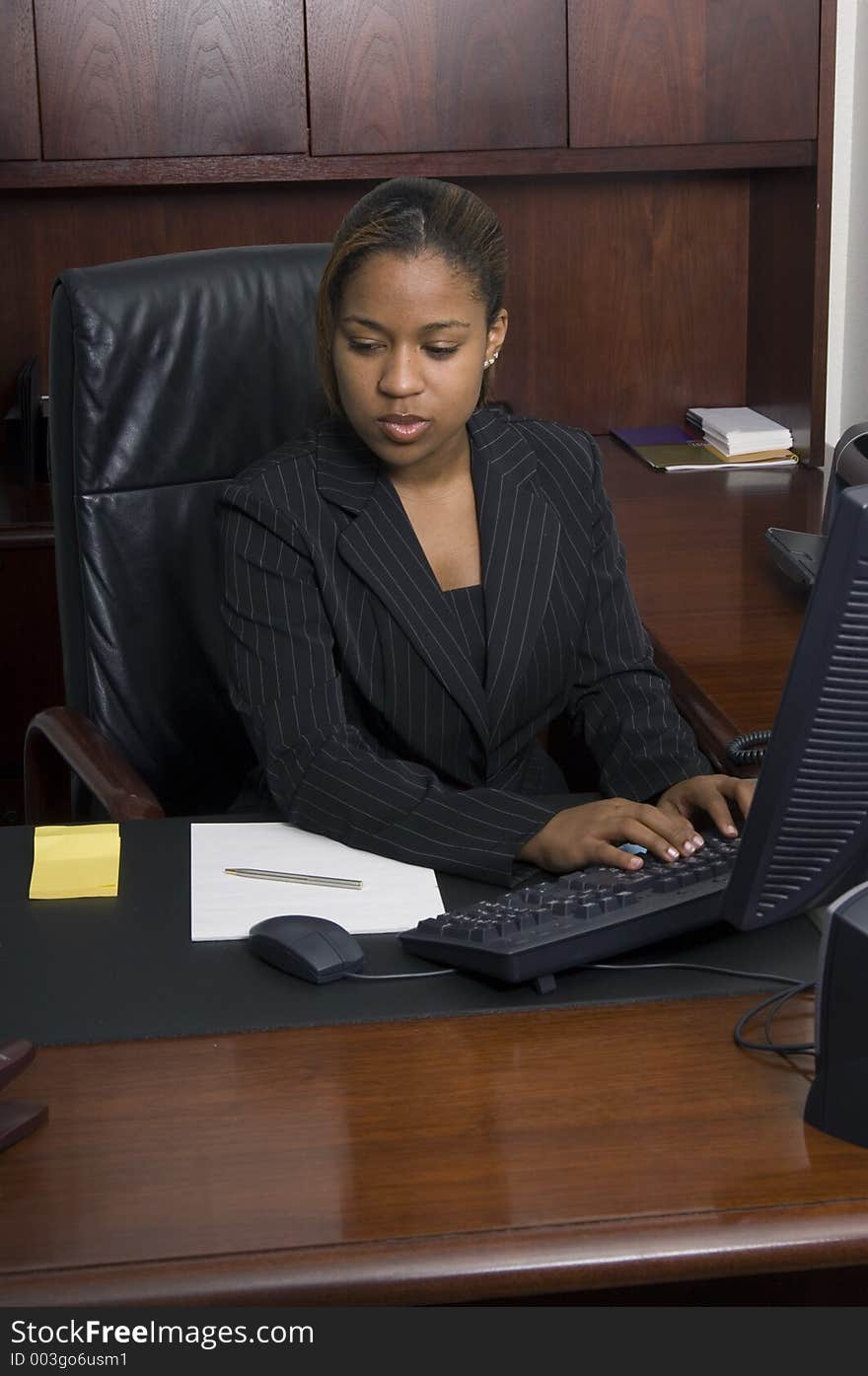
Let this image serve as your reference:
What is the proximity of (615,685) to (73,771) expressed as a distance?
0.61 meters

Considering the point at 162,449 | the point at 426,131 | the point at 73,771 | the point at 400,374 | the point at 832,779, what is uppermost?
the point at 426,131

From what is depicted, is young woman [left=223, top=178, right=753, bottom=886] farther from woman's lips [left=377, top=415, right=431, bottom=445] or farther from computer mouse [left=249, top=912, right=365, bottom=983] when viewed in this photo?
computer mouse [left=249, top=912, right=365, bottom=983]

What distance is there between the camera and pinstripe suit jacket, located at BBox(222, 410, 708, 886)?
5.00 ft

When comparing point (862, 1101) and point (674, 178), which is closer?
point (862, 1101)

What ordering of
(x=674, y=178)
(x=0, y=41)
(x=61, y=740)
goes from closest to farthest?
(x=61, y=740) → (x=0, y=41) → (x=674, y=178)

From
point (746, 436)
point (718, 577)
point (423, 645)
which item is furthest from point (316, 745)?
point (746, 436)

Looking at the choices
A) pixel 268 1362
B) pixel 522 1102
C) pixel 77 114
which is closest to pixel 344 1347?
pixel 268 1362

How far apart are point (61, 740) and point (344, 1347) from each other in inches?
38.9

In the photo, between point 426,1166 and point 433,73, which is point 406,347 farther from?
point 433,73

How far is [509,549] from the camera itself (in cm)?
176

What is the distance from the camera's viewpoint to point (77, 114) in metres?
2.66

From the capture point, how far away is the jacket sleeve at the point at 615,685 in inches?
66.0

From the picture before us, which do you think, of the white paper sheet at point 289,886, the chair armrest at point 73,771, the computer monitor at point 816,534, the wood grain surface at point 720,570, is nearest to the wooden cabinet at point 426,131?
the wood grain surface at point 720,570

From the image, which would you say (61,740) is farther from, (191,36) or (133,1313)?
(191,36)
